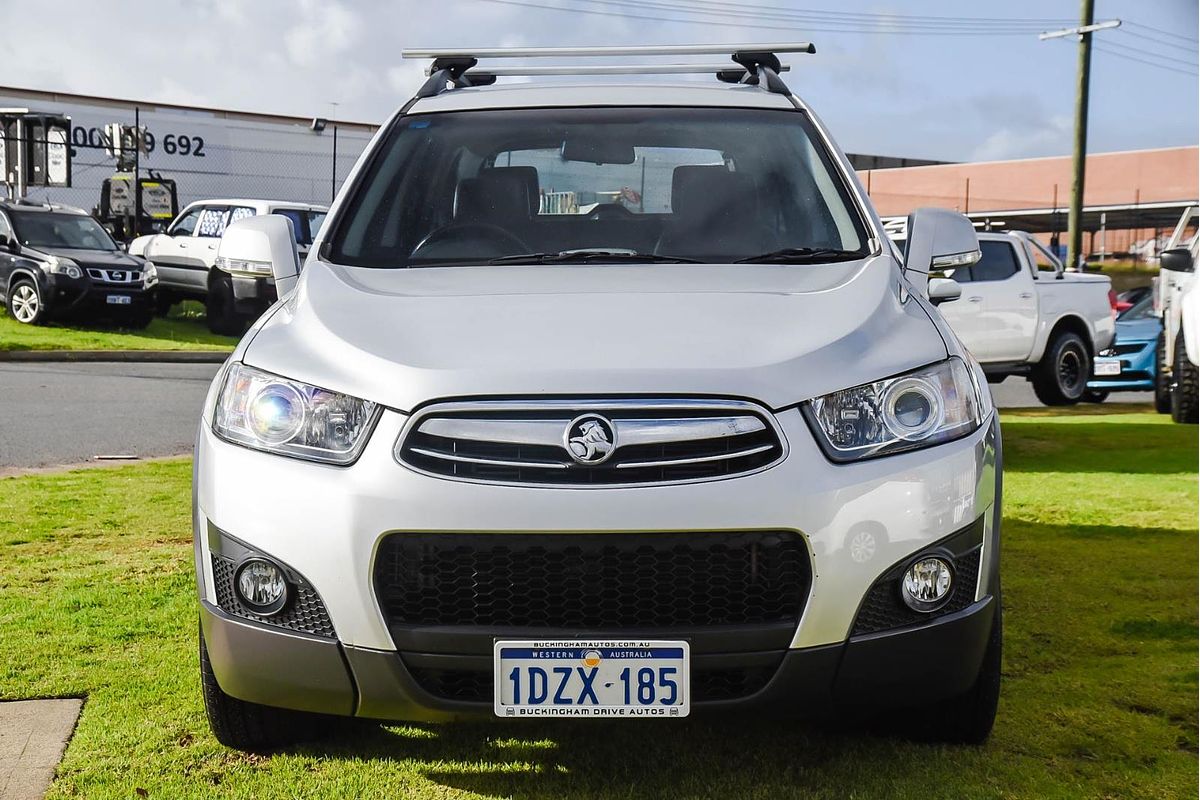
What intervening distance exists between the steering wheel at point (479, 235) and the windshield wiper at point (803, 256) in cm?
64

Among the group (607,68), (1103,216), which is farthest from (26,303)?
(1103,216)

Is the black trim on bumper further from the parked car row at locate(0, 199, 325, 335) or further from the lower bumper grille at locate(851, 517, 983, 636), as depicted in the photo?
the parked car row at locate(0, 199, 325, 335)

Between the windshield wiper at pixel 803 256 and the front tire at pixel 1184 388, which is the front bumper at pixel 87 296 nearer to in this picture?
the front tire at pixel 1184 388

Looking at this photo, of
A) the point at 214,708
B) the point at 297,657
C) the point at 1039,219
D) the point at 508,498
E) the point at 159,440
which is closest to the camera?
the point at 508,498

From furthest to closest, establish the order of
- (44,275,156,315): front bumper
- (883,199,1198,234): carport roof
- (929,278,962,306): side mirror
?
(883,199,1198,234): carport roof
(44,275,156,315): front bumper
(929,278,962,306): side mirror

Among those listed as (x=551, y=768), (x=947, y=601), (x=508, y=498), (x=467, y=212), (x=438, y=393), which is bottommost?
(x=551, y=768)

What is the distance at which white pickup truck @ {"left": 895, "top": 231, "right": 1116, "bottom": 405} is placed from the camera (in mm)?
13508

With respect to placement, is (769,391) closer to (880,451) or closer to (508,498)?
(880,451)

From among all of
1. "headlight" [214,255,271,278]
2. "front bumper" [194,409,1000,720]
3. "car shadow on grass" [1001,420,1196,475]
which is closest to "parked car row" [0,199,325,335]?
"car shadow on grass" [1001,420,1196,475]

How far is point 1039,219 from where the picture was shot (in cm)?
3706

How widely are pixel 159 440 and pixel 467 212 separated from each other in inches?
266

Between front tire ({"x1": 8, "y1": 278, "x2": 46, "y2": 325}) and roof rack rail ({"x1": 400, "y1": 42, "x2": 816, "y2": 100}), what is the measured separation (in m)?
15.9

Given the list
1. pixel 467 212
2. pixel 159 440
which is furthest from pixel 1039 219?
pixel 467 212

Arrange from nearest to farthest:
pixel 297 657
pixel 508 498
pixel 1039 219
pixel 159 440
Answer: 1. pixel 508 498
2. pixel 297 657
3. pixel 159 440
4. pixel 1039 219
